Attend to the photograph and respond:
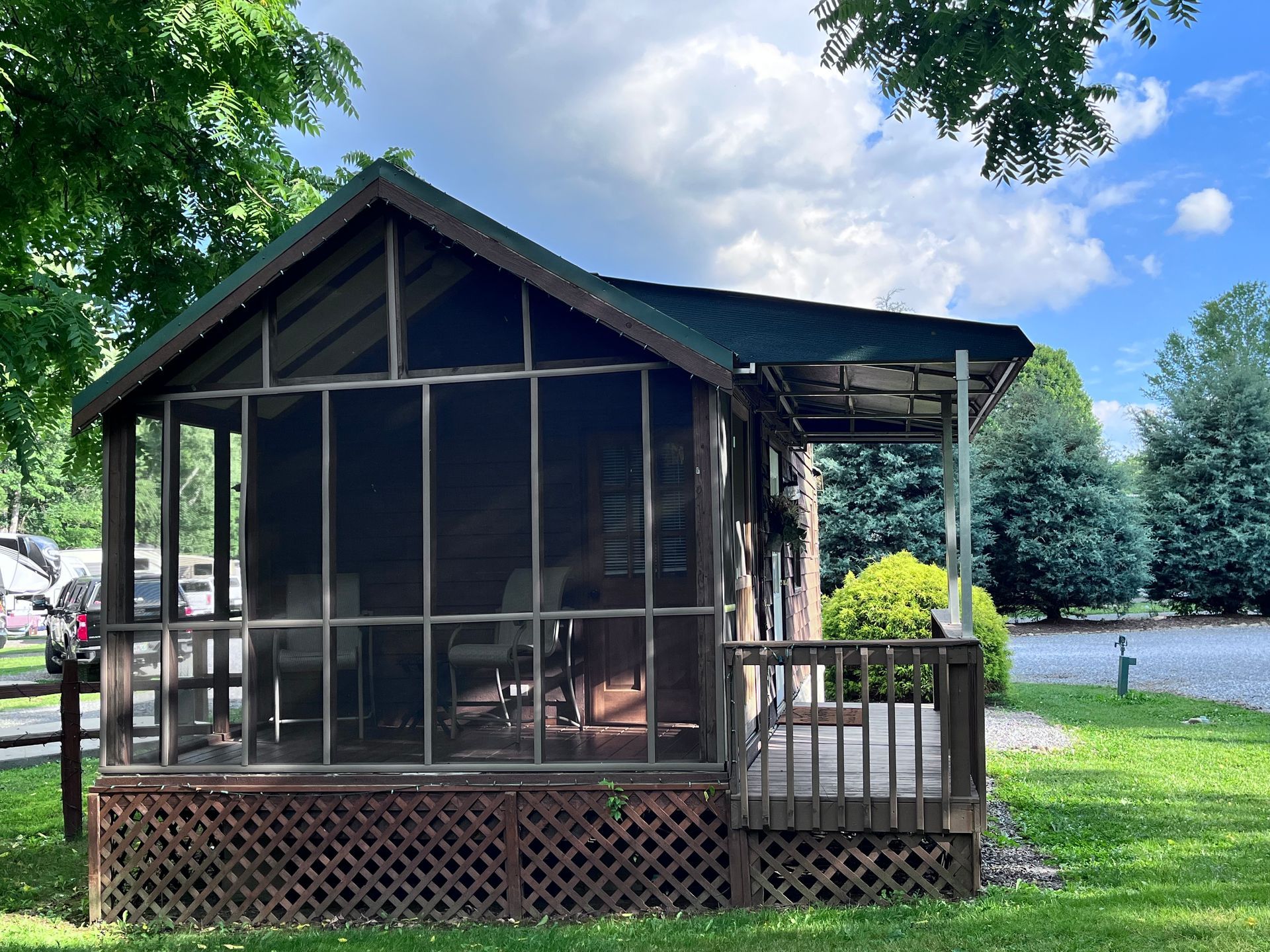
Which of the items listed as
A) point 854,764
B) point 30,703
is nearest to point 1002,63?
point 854,764

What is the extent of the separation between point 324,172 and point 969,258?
97.0 meters

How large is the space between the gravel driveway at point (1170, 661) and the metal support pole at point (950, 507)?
7682mm

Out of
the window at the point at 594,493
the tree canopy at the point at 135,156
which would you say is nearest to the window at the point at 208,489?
the tree canopy at the point at 135,156

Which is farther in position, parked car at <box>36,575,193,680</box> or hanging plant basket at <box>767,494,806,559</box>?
parked car at <box>36,575,193,680</box>

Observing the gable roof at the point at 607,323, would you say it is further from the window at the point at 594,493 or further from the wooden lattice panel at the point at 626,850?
the wooden lattice panel at the point at 626,850

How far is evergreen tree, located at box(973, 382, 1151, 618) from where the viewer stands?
1028 inches

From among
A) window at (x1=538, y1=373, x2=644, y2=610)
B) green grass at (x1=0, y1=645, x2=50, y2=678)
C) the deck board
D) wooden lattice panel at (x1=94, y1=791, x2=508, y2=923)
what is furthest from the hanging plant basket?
green grass at (x1=0, y1=645, x2=50, y2=678)

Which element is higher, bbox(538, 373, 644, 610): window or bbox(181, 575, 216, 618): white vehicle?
bbox(538, 373, 644, 610): window

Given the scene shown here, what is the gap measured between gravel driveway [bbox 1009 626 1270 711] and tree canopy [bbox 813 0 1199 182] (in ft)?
37.4

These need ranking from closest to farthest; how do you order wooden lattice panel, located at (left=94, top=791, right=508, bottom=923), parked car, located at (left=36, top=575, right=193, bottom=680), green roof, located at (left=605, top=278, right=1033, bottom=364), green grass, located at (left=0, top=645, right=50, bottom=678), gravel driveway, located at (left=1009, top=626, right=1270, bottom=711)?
green roof, located at (left=605, top=278, right=1033, bottom=364) → wooden lattice panel, located at (left=94, top=791, right=508, bottom=923) → gravel driveway, located at (left=1009, top=626, right=1270, bottom=711) → parked car, located at (left=36, top=575, right=193, bottom=680) → green grass, located at (left=0, top=645, right=50, bottom=678)

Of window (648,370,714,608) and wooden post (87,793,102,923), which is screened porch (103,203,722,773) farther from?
wooden post (87,793,102,923)

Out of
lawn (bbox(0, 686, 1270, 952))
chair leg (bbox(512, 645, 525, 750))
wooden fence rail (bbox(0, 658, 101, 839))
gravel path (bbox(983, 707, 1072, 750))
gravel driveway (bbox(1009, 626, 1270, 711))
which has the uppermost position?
chair leg (bbox(512, 645, 525, 750))

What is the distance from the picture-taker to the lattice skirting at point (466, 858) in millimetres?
6016

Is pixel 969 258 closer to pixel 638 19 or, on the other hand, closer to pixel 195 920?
pixel 638 19
